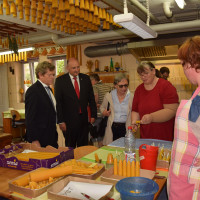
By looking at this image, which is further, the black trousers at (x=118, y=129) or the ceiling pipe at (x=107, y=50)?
the ceiling pipe at (x=107, y=50)

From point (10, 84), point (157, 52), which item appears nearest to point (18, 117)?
point (10, 84)

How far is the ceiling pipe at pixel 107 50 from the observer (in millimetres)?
6770

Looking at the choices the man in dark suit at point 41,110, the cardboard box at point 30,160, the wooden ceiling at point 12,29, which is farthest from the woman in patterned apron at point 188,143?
the wooden ceiling at point 12,29

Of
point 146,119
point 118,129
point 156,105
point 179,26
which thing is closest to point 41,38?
point 179,26

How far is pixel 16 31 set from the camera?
21.9ft

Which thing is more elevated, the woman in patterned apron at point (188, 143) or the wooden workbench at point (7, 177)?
the woman in patterned apron at point (188, 143)

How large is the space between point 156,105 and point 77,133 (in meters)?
1.42

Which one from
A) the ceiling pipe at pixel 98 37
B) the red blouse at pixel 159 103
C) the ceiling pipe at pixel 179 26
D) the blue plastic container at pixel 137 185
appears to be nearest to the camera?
the blue plastic container at pixel 137 185

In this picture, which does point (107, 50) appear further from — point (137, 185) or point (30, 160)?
point (137, 185)

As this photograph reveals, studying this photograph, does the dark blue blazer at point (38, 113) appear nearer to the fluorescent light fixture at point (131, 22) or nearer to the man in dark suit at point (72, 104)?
the man in dark suit at point (72, 104)

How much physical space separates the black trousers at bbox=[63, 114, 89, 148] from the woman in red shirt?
1.11 m

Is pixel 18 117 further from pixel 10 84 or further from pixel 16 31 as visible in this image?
pixel 10 84

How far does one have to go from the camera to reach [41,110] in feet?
9.33

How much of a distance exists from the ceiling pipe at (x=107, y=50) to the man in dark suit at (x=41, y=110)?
4.11 m
